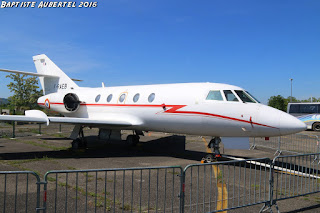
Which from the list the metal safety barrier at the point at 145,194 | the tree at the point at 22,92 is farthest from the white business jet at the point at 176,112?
the tree at the point at 22,92

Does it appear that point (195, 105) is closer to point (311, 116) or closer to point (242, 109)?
point (242, 109)

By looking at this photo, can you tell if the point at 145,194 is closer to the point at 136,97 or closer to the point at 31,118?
the point at 136,97

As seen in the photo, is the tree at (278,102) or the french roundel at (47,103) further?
the tree at (278,102)

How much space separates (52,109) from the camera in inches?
623

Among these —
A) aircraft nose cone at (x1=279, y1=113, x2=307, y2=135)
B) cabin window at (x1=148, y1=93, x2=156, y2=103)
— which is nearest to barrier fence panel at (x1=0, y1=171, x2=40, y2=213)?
cabin window at (x1=148, y1=93, x2=156, y2=103)

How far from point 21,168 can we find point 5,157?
7.64 feet

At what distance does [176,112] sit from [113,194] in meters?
4.80

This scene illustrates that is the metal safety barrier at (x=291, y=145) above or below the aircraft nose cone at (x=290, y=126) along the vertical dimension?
below

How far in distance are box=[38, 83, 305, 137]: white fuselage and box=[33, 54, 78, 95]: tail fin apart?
12.0 ft

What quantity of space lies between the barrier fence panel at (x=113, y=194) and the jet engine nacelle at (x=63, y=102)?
7.40m

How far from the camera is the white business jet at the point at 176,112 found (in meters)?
8.66

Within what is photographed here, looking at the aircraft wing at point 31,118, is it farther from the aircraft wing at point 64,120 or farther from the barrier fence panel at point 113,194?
the barrier fence panel at point 113,194

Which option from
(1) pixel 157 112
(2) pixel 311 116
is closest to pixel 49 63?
(1) pixel 157 112

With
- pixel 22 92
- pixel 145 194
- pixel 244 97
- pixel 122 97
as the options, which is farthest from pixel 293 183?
pixel 22 92
